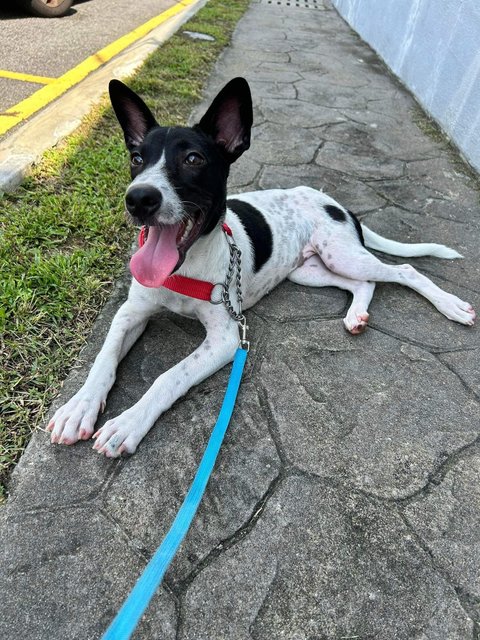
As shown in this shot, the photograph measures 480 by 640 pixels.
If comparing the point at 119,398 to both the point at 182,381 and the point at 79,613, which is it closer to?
the point at 182,381

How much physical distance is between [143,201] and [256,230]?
3.79 ft

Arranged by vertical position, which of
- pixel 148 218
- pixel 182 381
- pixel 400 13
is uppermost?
pixel 400 13

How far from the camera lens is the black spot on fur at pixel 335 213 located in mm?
3504

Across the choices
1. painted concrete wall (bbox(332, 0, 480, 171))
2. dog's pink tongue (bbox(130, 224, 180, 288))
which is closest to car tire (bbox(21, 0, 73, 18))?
painted concrete wall (bbox(332, 0, 480, 171))

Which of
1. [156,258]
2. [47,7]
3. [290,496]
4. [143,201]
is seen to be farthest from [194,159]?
[47,7]

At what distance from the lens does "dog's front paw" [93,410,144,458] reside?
2.13 metres

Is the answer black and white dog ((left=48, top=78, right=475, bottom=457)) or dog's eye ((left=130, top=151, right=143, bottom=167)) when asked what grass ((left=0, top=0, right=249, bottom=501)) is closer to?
black and white dog ((left=48, top=78, right=475, bottom=457))

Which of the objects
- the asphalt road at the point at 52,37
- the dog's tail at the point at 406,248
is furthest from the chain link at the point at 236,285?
the asphalt road at the point at 52,37

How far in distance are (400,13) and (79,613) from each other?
9348 millimetres

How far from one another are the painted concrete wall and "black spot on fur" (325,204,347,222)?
2.66 meters

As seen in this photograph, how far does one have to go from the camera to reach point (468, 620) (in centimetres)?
176

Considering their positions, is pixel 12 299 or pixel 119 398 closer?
pixel 119 398

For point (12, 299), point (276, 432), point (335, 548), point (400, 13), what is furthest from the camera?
point (400, 13)

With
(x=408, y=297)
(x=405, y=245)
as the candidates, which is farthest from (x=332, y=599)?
(x=405, y=245)
